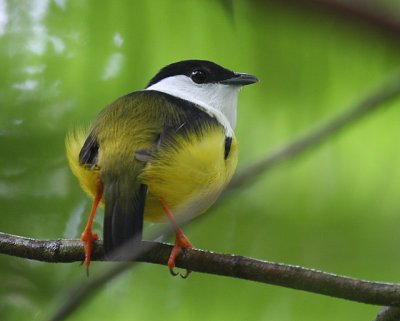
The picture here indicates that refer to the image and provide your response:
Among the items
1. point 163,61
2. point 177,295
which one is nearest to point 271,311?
point 177,295

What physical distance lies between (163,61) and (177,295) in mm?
723

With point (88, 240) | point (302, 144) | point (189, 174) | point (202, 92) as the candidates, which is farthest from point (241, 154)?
point (302, 144)

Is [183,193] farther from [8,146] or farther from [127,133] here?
[8,146]

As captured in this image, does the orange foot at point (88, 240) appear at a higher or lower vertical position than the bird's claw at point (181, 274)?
higher

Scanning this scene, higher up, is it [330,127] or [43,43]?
[330,127]

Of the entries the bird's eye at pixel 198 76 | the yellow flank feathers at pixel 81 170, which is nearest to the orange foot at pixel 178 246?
the yellow flank feathers at pixel 81 170

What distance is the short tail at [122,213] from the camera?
201 centimetres

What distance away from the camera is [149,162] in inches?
89.9

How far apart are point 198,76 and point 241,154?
116cm

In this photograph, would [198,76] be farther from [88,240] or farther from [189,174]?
[88,240]

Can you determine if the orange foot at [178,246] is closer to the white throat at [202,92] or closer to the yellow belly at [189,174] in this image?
the yellow belly at [189,174]

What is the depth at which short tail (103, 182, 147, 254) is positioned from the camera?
6.59 ft

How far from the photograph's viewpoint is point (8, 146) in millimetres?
1847

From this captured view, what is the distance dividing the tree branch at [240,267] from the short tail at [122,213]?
0.09 metres
